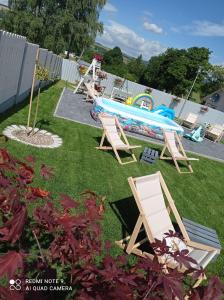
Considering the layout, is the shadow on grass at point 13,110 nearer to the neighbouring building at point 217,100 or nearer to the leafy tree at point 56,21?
the leafy tree at point 56,21

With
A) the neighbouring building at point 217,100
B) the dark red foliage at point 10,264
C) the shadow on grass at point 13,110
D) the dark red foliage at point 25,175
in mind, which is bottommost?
the neighbouring building at point 217,100

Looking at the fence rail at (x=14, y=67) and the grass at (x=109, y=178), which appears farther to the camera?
the fence rail at (x=14, y=67)

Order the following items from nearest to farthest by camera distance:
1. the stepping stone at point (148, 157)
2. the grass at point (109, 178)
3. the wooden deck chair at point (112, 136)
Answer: the grass at point (109, 178) < the wooden deck chair at point (112, 136) < the stepping stone at point (148, 157)

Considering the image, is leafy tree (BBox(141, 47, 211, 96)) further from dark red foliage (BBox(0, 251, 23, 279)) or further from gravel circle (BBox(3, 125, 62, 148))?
dark red foliage (BBox(0, 251, 23, 279))

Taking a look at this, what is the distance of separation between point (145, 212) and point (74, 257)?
7.20 feet

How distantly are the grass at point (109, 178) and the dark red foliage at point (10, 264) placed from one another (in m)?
2.85

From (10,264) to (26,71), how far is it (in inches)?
412

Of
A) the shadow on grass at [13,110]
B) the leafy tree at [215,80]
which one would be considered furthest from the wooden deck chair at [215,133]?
the leafy tree at [215,80]

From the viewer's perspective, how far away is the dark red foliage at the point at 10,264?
1.56 meters

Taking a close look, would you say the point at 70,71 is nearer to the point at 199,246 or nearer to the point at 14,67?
the point at 14,67

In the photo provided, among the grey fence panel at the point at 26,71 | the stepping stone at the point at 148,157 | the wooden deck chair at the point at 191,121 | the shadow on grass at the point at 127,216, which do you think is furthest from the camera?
the wooden deck chair at the point at 191,121

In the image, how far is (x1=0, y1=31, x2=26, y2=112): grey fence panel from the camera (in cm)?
757

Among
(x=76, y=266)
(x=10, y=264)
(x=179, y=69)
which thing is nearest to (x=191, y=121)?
(x=76, y=266)

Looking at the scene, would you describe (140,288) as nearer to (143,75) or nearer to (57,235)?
(57,235)
